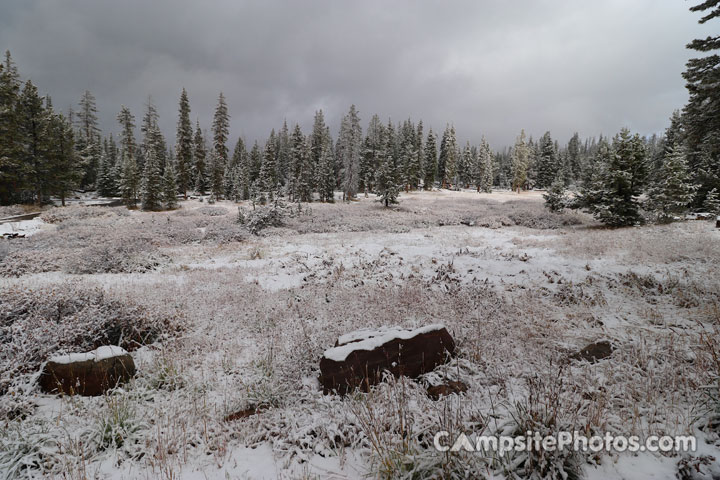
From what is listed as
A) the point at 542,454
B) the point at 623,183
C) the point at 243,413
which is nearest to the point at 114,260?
the point at 243,413

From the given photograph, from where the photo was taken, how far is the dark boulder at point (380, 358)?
14.3ft

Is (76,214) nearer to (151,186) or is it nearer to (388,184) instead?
(151,186)

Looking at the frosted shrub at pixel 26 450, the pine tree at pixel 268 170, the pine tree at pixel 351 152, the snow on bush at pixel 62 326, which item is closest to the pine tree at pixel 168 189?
the pine tree at pixel 268 170

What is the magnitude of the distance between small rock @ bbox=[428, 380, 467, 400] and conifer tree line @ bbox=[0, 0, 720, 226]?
12.4 meters

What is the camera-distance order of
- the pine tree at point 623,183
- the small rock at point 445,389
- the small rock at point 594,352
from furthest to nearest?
the pine tree at point 623,183, the small rock at point 594,352, the small rock at point 445,389

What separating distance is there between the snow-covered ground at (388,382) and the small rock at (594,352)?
0.14 m

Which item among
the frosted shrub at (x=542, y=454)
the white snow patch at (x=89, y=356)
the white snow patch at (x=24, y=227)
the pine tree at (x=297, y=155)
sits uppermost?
the pine tree at (x=297, y=155)

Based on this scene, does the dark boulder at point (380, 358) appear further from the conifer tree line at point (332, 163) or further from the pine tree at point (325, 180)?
the pine tree at point (325, 180)

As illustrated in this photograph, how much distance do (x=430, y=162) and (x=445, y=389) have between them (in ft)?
209

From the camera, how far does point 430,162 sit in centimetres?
6341

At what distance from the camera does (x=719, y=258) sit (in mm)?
10141

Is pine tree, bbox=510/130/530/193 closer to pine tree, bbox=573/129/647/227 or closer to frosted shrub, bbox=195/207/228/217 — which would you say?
pine tree, bbox=573/129/647/227

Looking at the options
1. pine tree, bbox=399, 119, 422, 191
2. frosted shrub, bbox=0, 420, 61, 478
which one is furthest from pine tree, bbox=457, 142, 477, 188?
frosted shrub, bbox=0, 420, 61, 478

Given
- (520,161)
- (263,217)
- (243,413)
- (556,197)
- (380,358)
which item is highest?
(520,161)
